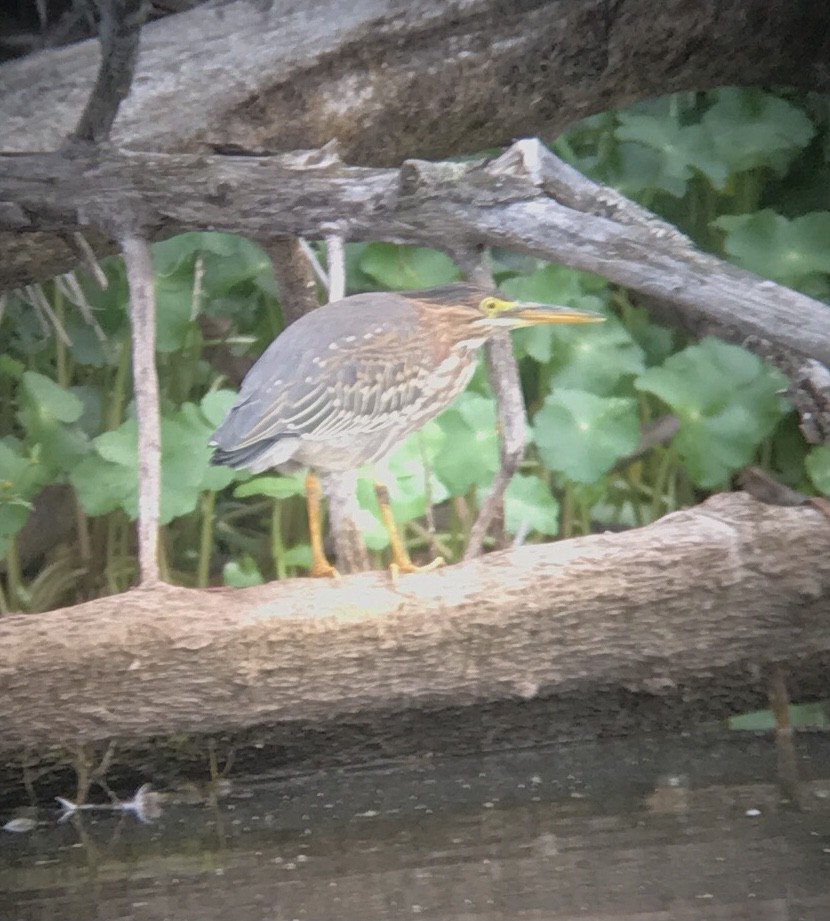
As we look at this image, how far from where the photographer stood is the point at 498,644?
5.98ft

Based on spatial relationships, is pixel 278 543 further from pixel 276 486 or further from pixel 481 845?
pixel 481 845

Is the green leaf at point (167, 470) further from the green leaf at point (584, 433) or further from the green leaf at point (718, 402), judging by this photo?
the green leaf at point (718, 402)

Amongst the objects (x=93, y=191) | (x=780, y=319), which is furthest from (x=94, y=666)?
(x=780, y=319)

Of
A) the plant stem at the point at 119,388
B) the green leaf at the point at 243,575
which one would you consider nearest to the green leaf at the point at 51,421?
the plant stem at the point at 119,388

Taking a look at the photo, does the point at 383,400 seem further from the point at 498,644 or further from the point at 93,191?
the point at 93,191

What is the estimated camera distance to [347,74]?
2.07 m

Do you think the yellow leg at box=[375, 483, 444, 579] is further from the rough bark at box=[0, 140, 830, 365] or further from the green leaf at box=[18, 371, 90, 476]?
the green leaf at box=[18, 371, 90, 476]

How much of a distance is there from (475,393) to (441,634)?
82cm

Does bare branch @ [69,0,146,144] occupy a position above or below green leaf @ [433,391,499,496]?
above

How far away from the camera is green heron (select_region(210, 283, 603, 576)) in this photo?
5.78 feet

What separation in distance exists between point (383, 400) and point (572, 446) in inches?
21.2

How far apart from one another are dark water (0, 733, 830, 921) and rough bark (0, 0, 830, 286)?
0.93 metres

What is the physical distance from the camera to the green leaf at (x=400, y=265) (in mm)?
2516

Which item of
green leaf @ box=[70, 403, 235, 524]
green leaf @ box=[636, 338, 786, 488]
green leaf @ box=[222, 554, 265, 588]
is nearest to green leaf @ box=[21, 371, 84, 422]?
green leaf @ box=[70, 403, 235, 524]
